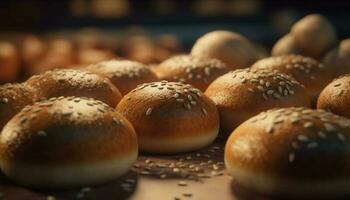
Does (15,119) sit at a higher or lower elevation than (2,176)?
higher

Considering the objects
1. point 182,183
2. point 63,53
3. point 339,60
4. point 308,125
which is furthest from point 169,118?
point 63,53

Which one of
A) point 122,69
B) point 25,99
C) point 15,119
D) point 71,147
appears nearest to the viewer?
point 71,147

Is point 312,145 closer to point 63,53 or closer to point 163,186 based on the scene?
point 163,186

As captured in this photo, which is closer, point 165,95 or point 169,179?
point 169,179

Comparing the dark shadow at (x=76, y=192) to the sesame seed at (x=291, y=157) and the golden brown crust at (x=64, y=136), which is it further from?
the sesame seed at (x=291, y=157)

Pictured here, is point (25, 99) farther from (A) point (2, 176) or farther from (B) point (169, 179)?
(B) point (169, 179)

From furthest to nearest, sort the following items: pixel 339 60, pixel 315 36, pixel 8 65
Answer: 1. pixel 8 65
2. pixel 315 36
3. pixel 339 60

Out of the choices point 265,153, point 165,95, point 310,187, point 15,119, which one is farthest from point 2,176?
point 310,187

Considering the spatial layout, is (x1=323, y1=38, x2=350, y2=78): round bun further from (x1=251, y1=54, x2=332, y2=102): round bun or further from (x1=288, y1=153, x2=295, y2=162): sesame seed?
(x1=288, y1=153, x2=295, y2=162): sesame seed

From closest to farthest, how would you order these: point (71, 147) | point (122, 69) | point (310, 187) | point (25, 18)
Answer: point (310, 187)
point (71, 147)
point (122, 69)
point (25, 18)
